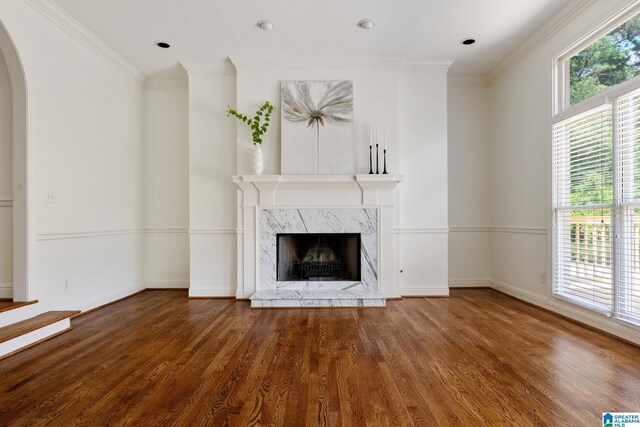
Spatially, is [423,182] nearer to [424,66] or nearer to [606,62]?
[424,66]

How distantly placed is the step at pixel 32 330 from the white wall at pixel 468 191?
4.43 m

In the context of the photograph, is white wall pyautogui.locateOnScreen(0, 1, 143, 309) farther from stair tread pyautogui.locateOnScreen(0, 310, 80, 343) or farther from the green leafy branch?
the green leafy branch

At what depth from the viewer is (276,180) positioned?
3.73 metres

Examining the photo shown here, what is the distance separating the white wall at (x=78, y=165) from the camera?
2.81 meters

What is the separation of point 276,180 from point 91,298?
2386 mm

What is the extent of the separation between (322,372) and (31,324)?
2.36 meters

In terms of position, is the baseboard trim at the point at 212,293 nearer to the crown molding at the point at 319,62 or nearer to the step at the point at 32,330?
the step at the point at 32,330

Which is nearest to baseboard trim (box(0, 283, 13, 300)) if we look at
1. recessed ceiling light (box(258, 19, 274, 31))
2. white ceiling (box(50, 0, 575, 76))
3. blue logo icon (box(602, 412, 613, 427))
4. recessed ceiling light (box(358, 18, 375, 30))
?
white ceiling (box(50, 0, 575, 76))

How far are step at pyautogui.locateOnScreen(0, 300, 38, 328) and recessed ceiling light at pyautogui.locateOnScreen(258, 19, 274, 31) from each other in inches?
130

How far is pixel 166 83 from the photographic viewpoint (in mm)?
4461

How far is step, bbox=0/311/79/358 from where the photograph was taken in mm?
2283

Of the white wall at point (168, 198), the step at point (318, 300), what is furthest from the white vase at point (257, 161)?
the step at point (318, 300)

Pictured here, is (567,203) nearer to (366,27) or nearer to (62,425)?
(366,27)

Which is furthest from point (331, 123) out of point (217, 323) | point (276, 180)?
point (217, 323)
